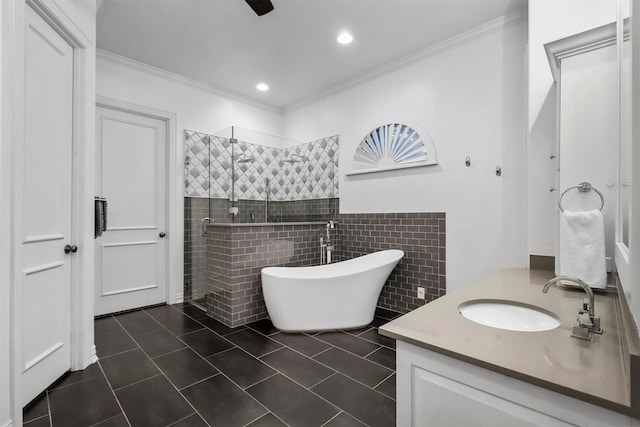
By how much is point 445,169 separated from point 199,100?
10.2 ft

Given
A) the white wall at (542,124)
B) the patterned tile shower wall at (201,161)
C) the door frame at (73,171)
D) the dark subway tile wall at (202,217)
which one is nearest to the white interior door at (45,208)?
the door frame at (73,171)

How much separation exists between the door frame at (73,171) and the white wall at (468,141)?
2697 millimetres

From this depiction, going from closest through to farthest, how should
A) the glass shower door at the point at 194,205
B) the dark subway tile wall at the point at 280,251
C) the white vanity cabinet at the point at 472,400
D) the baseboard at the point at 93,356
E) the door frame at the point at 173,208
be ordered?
the white vanity cabinet at the point at 472,400
the baseboard at the point at 93,356
the dark subway tile wall at the point at 280,251
the door frame at the point at 173,208
the glass shower door at the point at 194,205

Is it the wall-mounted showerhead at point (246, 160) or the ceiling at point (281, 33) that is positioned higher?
the ceiling at point (281, 33)

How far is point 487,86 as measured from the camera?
9.29 feet

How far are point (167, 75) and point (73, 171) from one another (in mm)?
2071

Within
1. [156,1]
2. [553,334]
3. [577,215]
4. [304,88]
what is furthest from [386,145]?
[553,334]

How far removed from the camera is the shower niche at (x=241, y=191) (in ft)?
11.2

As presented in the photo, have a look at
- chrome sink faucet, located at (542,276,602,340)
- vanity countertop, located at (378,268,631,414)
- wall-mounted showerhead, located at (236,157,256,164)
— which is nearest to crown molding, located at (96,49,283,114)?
wall-mounted showerhead, located at (236,157,256,164)

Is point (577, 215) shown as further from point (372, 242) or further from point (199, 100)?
point (199, 100)

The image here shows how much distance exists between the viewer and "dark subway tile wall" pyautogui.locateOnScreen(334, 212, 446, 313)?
3.12 metres

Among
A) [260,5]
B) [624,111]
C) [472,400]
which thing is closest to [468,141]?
[624,111]

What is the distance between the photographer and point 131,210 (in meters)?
3.49

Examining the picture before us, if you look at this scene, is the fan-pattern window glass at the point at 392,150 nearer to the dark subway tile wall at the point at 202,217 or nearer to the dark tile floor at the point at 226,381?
the dark subway tile wall at the point at 202,217
